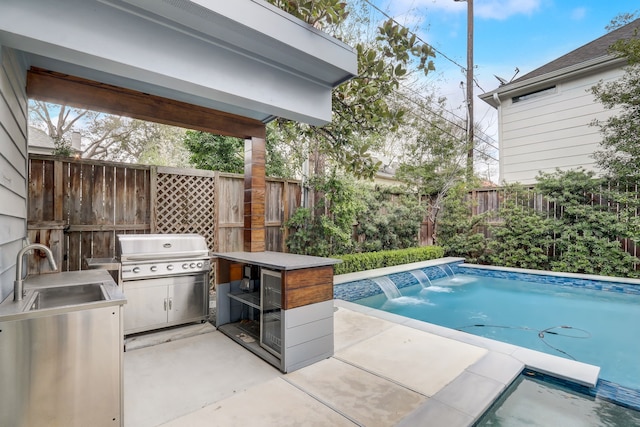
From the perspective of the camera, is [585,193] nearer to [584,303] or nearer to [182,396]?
[584,303]

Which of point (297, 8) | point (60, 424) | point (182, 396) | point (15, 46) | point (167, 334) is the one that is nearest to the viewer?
point (60, 424)

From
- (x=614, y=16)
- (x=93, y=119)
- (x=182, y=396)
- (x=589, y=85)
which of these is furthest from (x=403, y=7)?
(x=93, y=119)

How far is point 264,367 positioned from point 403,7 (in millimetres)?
7474

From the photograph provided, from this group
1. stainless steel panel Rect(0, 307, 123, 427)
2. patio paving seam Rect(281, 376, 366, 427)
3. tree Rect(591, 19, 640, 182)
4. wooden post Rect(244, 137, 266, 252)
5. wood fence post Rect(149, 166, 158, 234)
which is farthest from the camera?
tree Rect(591, 19, 640, 182)

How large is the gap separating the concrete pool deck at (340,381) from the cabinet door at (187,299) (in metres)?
0.34

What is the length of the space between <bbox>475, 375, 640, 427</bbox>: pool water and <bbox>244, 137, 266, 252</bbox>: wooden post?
2.96m

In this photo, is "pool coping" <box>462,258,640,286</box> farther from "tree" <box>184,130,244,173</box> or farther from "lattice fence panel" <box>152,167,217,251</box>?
"tree" <box>184,130,244,173</box>

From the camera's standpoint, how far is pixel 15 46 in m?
1.73

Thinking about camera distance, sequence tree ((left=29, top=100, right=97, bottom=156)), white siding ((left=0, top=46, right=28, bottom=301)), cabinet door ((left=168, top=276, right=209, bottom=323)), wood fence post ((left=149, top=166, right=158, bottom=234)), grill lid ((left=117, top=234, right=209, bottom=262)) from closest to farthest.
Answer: white siding ((left=0, top=46, right=28, bottom=301)) < grill lid ((left=117, top=234, right=209, bottom=262)) < cabinet door ((left=168, top=276, right=209, bottom=323)) < wood fence post ((left=149, top=166, right=158, bottom=234)) < tree ((left=29, top=100, right=97, bottom=156))

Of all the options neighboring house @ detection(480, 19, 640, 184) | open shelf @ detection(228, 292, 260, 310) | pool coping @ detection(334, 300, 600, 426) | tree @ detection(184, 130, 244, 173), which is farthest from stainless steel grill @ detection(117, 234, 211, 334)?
neighboring house @ detection(480, 19, 640, 184)

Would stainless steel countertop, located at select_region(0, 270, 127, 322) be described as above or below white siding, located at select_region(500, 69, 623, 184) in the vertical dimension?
below

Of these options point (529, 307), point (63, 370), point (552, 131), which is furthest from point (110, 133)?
point (552, 131)

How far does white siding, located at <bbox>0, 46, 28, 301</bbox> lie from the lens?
1781 mm

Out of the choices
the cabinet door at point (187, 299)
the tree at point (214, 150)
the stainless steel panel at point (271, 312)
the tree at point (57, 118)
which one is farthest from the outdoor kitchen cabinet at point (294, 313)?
the tree at point (57, 118)
